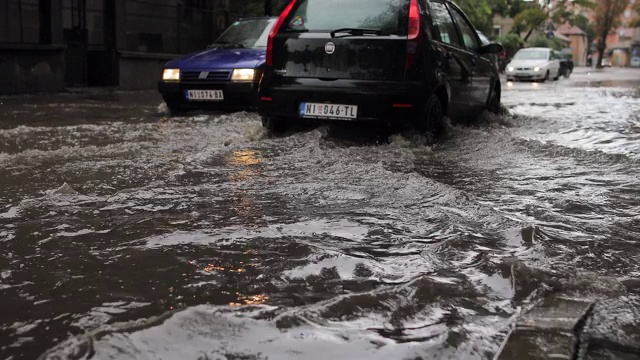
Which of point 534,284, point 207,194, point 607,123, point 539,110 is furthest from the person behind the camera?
point 539,110

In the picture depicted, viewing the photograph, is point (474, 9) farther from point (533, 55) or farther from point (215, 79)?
point (215, 79)

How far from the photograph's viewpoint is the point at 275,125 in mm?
6480

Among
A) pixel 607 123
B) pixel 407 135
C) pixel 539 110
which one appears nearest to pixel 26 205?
pixel 407 135

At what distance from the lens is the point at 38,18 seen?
1309 centimetres

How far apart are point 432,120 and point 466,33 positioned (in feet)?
5.94

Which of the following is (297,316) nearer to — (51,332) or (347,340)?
(347,340)

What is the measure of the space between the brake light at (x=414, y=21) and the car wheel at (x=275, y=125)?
1.51 m

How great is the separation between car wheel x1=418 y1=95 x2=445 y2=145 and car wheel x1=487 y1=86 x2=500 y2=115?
6.96 feet

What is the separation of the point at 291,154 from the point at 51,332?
11.7 feet

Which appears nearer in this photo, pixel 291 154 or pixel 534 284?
pixel 534 284

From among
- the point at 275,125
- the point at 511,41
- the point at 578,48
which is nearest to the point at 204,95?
the point at 275,125

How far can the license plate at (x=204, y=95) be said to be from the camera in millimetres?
8656

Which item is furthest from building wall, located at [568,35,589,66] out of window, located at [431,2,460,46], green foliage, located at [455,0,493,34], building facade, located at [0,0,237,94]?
window, located at [431,2,460,46]

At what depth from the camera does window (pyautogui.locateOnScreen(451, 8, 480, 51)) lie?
722 centimetres
